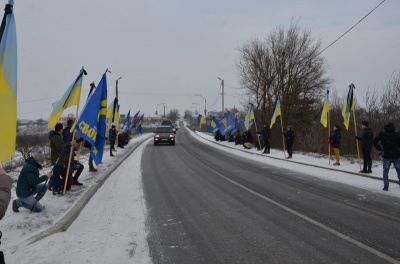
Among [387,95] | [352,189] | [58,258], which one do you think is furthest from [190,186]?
[387,95]

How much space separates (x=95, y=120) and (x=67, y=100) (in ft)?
3.06

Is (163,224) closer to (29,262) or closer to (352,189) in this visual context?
(29,262)

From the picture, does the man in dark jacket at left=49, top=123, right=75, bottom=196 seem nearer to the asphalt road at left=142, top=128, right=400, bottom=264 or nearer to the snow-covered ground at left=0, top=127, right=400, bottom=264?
the snow-covered ground at left=0, top=127, right=400, bottom=264

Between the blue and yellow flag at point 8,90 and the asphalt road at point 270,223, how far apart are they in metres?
2.47

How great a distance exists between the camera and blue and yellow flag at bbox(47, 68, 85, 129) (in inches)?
353

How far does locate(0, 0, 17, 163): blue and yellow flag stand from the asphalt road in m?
2.47

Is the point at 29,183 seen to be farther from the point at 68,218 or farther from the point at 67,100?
the point at 67,100

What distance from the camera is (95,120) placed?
359 inches

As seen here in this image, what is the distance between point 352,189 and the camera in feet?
32.8

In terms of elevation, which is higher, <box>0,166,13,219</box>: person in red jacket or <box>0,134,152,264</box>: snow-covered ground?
<box>0,166,13,219</box>: person in red jacket

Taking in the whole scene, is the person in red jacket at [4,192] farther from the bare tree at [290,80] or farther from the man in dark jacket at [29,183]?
the bare tree at [290,80]

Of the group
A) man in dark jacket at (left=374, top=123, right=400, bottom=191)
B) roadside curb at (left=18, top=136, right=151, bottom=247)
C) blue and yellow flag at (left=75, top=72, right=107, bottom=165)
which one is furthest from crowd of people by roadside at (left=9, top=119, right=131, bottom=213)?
man in dark jacket at (left=374, top=123, right=400, bottom=191)

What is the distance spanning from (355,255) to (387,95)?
21.7m

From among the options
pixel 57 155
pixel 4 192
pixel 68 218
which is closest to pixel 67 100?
pixel 57 155
